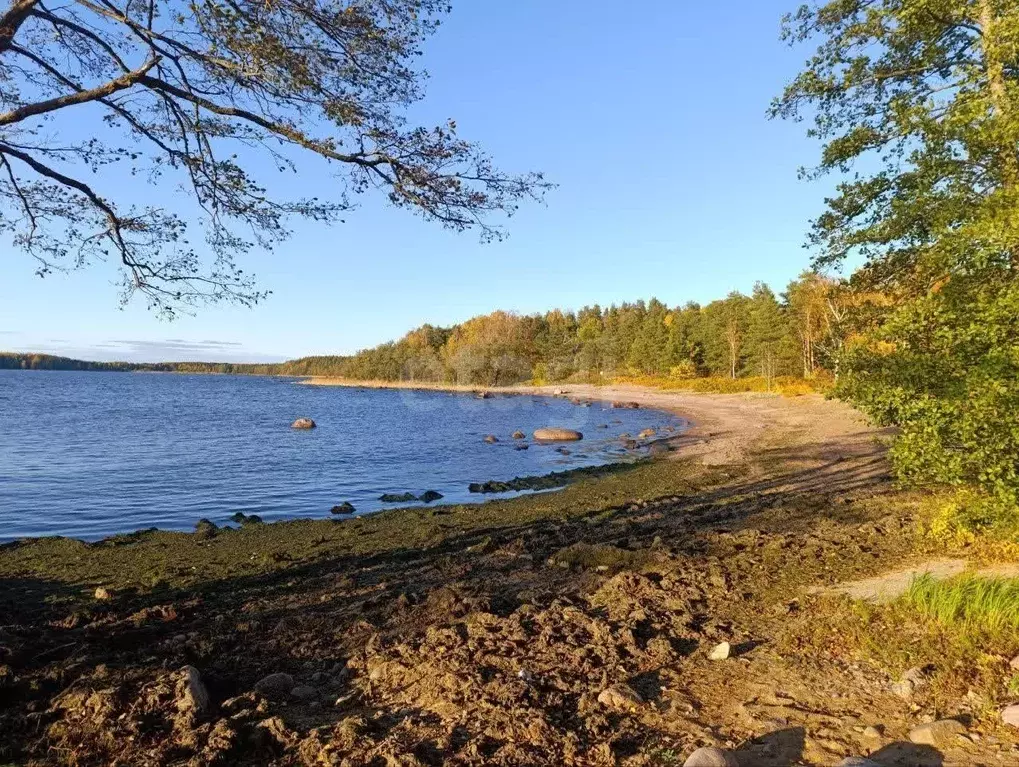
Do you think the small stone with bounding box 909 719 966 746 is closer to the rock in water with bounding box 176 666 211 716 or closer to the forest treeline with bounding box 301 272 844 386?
the rock in water with bounding box 176 666 211 716

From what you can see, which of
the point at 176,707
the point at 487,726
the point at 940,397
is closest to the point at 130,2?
the point at 176,707

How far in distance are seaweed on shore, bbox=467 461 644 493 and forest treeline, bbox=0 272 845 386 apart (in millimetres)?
23867

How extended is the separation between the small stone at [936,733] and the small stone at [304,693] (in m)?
4.33

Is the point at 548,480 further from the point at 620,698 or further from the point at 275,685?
the point at 620,698

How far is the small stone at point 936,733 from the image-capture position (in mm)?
3820

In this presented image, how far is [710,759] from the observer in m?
3.46

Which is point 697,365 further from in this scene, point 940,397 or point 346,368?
point 346,368

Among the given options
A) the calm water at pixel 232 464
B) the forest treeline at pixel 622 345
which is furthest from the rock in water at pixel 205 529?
the forest treeline at pixel 622 345

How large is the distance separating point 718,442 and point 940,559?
2403cm

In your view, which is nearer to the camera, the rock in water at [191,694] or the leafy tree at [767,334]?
the rock in water at [191,694]

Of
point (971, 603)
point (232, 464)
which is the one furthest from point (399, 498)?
point (971, 603)

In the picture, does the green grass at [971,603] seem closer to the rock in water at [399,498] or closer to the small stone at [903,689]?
the small stone at [903,689]

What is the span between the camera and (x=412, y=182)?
7203mm

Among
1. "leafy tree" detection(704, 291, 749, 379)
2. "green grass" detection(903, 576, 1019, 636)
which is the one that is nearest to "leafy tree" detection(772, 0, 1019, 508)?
"green grass" detection(903, 576, 1019, 636)
